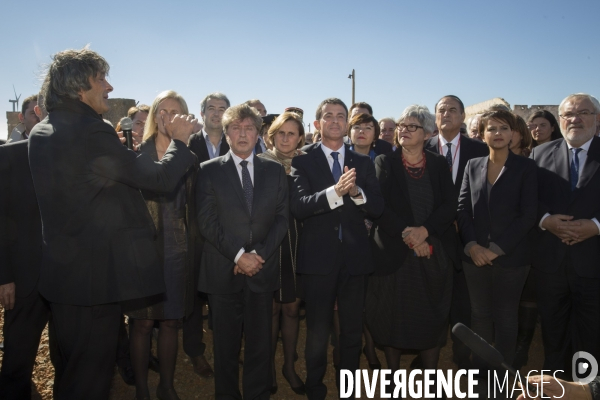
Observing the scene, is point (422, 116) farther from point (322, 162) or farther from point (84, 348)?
point (84, 348)

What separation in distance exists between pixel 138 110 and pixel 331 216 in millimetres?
2596

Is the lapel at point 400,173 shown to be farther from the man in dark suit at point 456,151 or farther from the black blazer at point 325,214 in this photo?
the man in dark suit at point 456,151

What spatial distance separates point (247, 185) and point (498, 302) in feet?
7.26

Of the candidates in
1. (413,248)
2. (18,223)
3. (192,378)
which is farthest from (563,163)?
(18,223)

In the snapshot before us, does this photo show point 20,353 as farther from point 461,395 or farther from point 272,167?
point 461,395

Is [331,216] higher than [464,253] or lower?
higher

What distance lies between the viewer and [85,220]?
7.26ft

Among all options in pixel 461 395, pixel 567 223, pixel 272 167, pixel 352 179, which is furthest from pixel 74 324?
pixel 567 223

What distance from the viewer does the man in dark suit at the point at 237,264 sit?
3.15 m

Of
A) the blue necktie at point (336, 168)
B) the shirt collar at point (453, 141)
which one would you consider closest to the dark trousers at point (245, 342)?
the blue necktie at point (336, 168)

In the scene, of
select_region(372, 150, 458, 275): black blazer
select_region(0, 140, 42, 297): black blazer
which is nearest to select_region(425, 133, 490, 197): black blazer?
select_region(372, 150, 458, 275): black blazer

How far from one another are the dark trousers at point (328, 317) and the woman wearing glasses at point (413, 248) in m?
0.26

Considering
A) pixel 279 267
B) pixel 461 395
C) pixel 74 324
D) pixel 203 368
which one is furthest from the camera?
pixel 203 368

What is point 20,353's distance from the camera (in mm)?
3008
